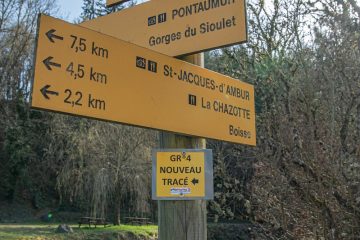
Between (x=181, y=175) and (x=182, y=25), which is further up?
(x=182, y=25)

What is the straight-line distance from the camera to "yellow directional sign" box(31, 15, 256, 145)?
2.10m

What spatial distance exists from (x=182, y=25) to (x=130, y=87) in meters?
0.64

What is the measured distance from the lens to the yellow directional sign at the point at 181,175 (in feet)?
8.77

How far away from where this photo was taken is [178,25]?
2824 millimetres

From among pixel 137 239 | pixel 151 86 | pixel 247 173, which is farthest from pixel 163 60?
pixel 137 239

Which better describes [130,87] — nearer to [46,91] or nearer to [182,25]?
[46,91]

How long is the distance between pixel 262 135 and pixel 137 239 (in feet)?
Result: 39.7

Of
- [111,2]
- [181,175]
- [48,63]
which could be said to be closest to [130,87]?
[48,63]

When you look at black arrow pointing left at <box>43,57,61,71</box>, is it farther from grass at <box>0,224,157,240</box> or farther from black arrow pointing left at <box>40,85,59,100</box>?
grass at <box>0,224,157,240</box>

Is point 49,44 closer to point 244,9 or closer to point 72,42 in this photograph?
point 72,42

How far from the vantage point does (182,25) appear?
9.23 feet

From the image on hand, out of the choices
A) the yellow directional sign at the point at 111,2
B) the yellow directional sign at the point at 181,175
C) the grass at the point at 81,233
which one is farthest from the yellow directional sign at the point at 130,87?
the grass at the point at 81,233

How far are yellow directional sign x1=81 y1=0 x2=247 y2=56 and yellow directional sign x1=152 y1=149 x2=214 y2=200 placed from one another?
1.91 feet

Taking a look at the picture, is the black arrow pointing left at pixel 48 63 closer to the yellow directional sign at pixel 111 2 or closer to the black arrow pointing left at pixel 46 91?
the black arrow pointing left at pixel 46 91
